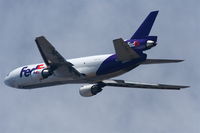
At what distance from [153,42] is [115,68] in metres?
5.12

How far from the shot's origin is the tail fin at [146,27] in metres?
66.6

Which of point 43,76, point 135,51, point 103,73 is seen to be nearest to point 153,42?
point 135,51

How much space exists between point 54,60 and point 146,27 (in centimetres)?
1000

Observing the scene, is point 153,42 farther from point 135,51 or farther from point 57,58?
point 57,58

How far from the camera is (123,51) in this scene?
211ft

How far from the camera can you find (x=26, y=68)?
75562 mm

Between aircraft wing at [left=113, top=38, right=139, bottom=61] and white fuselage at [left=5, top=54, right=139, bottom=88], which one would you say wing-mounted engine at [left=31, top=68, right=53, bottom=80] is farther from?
aircraft wing at [left=113, top=38, right=139, bottom=61]

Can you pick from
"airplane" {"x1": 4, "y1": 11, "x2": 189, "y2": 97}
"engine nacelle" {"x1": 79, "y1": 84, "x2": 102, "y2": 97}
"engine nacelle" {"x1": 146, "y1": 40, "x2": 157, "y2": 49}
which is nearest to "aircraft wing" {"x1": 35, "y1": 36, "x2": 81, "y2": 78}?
"airplane" {"x1": 4, "y1": 11, "x2": 189, "y2": 97}

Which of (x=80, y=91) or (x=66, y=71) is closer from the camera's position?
(x=66, y=71)

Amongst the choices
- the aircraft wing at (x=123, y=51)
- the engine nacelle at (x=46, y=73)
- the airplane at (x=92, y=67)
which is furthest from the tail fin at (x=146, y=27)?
the engine nacelle at (x=46, y=73)

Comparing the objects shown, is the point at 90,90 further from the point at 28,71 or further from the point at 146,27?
the point at 146,27

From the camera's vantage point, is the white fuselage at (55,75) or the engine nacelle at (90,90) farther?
the engine nacelle at (90,90)

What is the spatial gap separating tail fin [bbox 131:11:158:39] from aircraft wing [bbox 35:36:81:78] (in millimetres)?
7399

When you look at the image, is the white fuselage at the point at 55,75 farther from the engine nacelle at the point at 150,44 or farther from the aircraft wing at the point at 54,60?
the engine nacelle at the point at 150,44
